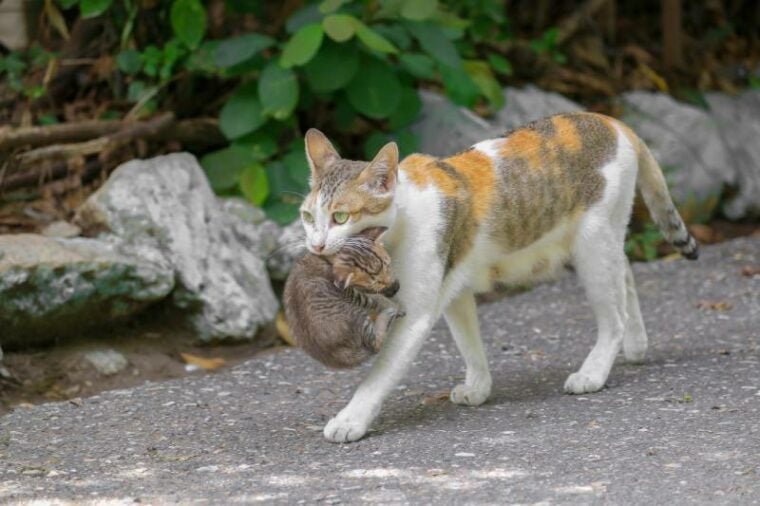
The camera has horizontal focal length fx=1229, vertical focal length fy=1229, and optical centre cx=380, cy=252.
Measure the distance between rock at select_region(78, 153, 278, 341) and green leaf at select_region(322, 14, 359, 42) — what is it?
1281 millimetres

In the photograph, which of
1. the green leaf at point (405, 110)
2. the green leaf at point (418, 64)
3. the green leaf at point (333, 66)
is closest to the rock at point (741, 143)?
the green leaf at point (405, 110)

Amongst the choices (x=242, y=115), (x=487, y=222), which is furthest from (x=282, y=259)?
(x=487, y=222)

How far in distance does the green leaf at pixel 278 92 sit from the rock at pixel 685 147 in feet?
11.4

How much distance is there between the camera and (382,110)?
314 inches

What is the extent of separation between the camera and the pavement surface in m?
4.53

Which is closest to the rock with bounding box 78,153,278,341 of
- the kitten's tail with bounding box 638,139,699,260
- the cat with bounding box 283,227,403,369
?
the cat with bounding box 283,227,403,369

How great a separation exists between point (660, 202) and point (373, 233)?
1.90 meters

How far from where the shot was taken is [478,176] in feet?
18.6

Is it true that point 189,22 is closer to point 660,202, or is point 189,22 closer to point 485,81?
point 485,81

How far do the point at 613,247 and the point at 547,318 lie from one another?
72.3 inches

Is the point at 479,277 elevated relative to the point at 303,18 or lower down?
lower down

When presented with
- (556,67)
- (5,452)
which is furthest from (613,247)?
(556,67)

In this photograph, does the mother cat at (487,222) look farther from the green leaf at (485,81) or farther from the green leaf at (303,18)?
the green leaf at (485,81)

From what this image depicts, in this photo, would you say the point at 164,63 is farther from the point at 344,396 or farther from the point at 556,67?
the point at 556,67
